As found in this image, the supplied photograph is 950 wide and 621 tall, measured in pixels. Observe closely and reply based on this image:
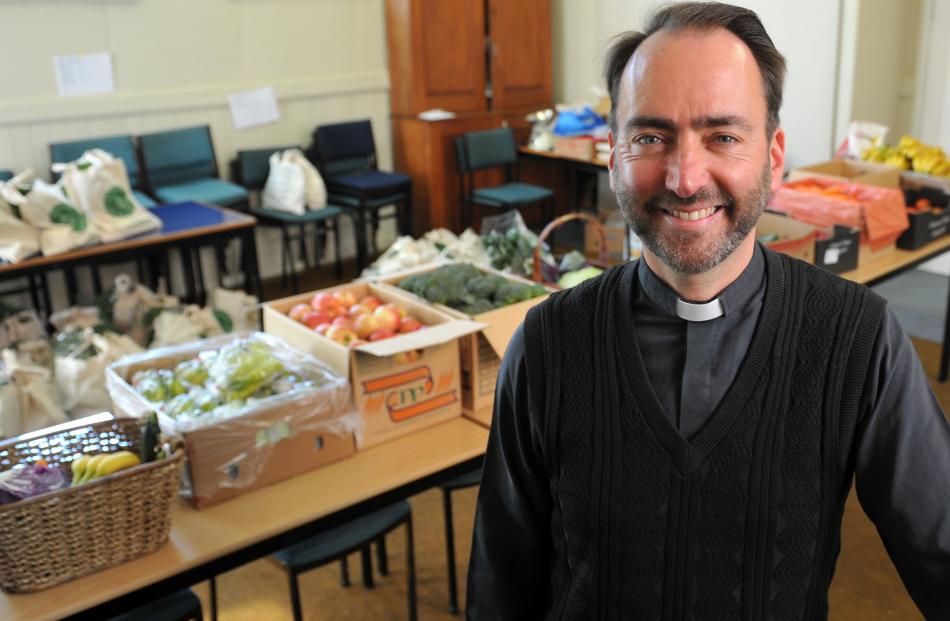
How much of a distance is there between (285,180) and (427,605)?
3336 mm

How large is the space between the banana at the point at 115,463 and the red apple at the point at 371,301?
908mm

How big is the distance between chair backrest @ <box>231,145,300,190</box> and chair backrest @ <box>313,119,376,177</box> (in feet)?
1.07

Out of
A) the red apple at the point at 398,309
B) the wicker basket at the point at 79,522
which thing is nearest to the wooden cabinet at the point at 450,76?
the red apple at the point at 398,309

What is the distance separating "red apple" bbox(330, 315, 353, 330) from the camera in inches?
92.2

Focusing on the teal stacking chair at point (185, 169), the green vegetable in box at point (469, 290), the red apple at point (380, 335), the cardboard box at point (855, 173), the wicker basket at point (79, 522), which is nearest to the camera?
the wicker basket at point (79, 522)

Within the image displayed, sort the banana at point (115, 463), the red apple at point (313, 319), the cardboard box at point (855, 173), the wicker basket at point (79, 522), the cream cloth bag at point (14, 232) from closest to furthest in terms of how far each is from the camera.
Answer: the wicker basket at point (79, 522) → the banana at point (115, 463) → the red apple at point (313, 319) → the cream cloth bag at point (14, 232) → the cardboard box at point (855, 173)

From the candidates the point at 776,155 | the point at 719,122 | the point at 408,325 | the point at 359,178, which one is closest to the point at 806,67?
the point at 359,178

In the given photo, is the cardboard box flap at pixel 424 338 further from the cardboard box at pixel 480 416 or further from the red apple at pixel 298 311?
the red apple at pixel 298 311

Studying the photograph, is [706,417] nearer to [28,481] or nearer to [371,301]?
[28,481]

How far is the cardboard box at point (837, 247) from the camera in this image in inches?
130

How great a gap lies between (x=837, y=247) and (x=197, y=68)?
3.87 meters

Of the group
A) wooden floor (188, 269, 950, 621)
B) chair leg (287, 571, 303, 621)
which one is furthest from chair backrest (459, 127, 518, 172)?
chair leg (287, 571, 303, 621)

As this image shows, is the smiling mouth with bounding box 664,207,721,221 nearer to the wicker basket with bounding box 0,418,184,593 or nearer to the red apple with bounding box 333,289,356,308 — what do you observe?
the wicker basket with bounding box 0,418,184,593

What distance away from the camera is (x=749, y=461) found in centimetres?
118
